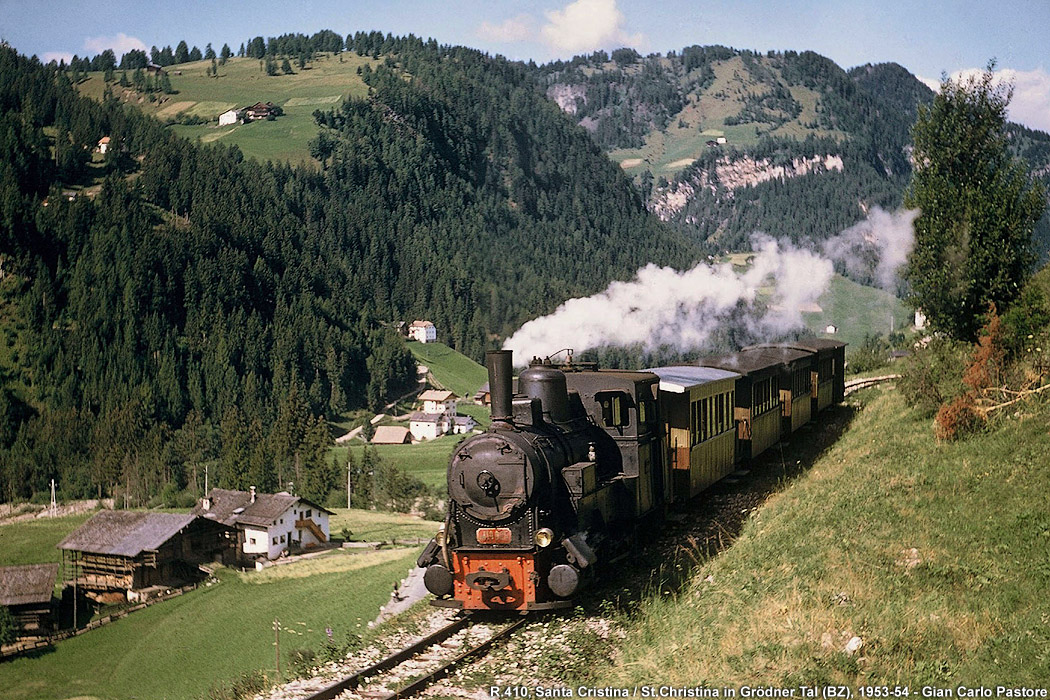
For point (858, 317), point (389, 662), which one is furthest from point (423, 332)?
point (389, 662)

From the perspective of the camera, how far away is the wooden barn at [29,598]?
175 feet

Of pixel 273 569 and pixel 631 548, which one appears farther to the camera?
pixel 273 569

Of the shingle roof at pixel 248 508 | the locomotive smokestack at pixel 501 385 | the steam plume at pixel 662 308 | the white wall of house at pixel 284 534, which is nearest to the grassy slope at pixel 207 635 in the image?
the white wall of house at pixel 284 534

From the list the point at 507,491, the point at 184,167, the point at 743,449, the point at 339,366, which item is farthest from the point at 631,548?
the point at 184,167

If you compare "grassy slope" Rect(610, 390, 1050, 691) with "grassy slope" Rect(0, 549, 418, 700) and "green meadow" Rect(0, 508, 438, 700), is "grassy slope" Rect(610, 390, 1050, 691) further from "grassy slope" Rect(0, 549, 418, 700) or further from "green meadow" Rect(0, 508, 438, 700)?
"grassy slope" Rect(0, 549, 418, 700)

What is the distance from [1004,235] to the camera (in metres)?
32.8

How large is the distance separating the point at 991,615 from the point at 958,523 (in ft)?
16.1

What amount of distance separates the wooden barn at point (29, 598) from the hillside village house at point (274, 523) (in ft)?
44.9

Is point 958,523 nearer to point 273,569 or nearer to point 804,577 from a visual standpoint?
point 804,577

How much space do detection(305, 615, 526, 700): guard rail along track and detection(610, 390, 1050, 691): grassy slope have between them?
8.36ft

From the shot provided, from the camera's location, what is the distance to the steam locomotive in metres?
17.8

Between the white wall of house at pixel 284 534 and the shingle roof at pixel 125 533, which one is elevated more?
the shingle roof at pixel 125 533

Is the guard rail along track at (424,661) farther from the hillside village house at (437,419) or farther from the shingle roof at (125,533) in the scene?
the hillside village house at (437,419)

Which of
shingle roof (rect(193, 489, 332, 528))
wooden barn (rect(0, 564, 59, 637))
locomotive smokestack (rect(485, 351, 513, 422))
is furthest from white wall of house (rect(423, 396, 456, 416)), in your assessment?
locomotive smokestack (rect(485, 351, 513, 422))
